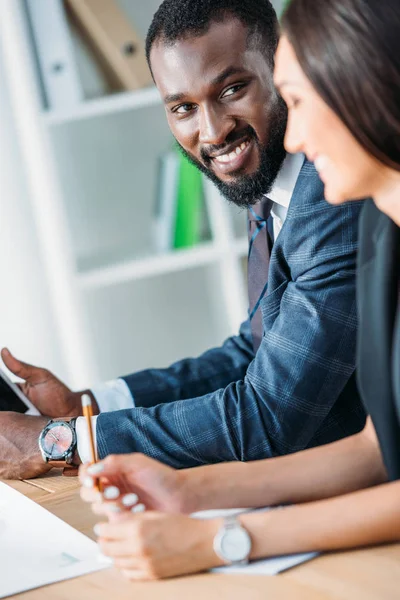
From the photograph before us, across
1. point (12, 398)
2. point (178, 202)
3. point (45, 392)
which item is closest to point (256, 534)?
point (12, 398)

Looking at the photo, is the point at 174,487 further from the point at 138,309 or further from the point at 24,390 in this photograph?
the point at 138,309

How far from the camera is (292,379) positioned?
4.77ft

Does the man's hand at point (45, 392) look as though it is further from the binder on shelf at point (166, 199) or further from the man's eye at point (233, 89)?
the binder on shelf at point (166, 199)

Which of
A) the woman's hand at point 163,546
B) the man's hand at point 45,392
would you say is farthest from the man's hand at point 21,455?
the woman's hand at point 163,546

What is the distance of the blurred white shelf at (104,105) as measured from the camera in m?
2.85

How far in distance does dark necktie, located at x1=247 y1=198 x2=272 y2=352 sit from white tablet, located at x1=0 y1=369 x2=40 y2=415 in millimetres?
→ 488

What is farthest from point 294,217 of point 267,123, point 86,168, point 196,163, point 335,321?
point 86,168

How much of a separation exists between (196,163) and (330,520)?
1.14m

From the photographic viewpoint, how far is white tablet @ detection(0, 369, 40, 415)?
65.3 inches

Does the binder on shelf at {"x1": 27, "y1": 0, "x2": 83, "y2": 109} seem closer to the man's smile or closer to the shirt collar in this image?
the man's smile

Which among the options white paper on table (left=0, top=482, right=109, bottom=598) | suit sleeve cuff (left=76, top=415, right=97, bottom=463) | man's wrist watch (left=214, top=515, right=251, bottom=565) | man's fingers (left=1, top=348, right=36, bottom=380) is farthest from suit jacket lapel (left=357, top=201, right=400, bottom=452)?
man's fingers (left=1, top=348, right=36, bottom=380)

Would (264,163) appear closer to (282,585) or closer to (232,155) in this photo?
(232,155)

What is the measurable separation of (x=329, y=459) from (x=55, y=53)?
6.45 ft

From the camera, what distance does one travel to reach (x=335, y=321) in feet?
4.77
